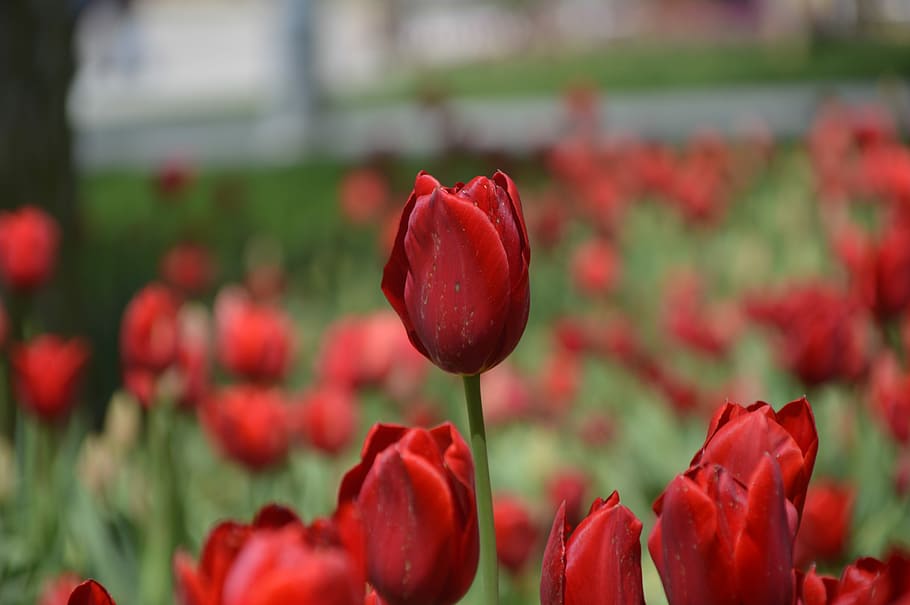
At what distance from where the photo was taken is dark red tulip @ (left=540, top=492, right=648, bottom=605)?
59 cm

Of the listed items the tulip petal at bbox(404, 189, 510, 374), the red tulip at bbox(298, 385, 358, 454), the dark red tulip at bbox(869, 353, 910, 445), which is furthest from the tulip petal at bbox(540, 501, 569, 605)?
the red tulip at bbox(298, 385, 358, 454)

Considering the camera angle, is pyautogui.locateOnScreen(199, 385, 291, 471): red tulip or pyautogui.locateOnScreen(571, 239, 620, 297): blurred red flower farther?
pyautogui.locateOnScreen(571, 239, 620, 297): blurred red flower

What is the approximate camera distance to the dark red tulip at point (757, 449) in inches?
22.6

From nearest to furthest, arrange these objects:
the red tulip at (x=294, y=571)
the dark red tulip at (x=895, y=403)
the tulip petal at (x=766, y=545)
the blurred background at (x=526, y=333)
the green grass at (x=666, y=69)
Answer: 1. the red tulip at (x=294, y=571)
2. the tulip petal at (x=766, y=545)
3. the dark red tulip at (x=895, y=403)
4. the blurred background at (x=526, y=333)
5. the green grass at (x=666, y=69)

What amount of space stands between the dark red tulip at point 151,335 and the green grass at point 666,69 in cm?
1046

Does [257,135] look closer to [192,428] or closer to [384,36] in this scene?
[192,428]

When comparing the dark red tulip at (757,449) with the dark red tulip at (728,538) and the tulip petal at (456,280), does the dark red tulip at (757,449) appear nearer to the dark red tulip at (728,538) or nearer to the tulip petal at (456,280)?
the dark red tulip at (728,538)

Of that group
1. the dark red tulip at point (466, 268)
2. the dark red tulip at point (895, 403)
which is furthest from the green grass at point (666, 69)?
the dark red tulip at point (466, 268)

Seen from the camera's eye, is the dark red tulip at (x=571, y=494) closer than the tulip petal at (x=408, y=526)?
No

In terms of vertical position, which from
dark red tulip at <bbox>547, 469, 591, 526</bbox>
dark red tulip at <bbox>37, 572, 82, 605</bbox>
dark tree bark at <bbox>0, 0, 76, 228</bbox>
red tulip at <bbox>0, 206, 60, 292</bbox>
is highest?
dark tree bark at <bbox>0, 0, 76, 228</bbox>

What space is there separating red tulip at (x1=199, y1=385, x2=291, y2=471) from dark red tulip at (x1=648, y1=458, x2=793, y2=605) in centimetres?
95

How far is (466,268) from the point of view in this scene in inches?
24.9

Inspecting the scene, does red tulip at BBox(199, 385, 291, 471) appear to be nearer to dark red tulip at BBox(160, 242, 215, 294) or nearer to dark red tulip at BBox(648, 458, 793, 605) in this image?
dark red tulip at BBox(648, 458, 793, 605)

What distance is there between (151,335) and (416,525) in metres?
0.97
